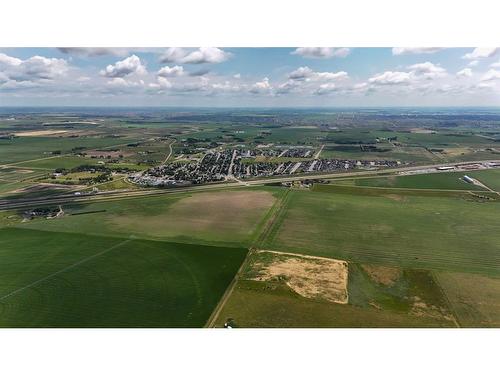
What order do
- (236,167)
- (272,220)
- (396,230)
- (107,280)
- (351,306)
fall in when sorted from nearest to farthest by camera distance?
(351,306)
(107,280)
(396,230)
(272,220)
(236,167)

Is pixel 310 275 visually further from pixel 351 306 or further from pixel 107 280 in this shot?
pixel 107 280

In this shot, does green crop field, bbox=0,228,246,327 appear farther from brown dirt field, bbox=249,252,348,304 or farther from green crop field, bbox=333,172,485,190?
green crop field, bbox=333,172,485,190

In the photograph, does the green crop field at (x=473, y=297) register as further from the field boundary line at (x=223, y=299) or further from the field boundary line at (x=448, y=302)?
the field boundary line at (x=223, y=299)

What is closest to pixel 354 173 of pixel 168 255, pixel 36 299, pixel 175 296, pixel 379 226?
pixel 379 226

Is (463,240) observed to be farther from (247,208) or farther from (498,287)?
(247,208)

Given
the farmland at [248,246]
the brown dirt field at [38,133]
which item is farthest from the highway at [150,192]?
the brown dirt field at [38,133]

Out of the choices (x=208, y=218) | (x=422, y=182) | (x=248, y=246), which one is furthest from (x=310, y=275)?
(x=422, y=182)
